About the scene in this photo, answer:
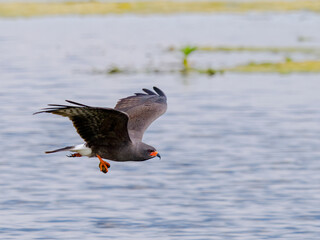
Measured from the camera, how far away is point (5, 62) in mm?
50344

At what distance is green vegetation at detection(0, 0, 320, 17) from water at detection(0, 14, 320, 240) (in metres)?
46.1

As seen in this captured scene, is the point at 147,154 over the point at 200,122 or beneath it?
over

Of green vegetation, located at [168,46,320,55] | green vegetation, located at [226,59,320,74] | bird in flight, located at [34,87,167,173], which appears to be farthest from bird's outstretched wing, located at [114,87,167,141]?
green vegetation, located at [168,46,320,55]

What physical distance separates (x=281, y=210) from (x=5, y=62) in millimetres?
34679

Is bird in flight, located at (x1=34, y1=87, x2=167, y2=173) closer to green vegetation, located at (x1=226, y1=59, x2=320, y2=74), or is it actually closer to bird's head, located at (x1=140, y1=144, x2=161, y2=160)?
bird's head, located at (x1=140, y1=144, x2=161, y2=160)

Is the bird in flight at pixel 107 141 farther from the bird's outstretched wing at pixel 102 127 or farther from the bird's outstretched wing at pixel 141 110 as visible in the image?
the bird's outstretched wing at pixel 141 110

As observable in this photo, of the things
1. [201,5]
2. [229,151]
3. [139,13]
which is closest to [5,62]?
[229,151]

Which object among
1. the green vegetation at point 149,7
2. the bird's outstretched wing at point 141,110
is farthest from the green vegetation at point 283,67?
the green vegetation at point 149,7

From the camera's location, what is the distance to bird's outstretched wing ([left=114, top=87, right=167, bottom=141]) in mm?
13452

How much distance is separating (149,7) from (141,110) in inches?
3493

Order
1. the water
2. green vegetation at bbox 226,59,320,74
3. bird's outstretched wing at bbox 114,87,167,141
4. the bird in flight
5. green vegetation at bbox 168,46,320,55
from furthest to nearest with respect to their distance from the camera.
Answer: green vegetation at bbox 168,46,320,55
green vegetation at bbox 226,59,320,74
the water
bird's outstretched wing at bbox 114,87,167,141
the bird in flight

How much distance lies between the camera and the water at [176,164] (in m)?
16.5

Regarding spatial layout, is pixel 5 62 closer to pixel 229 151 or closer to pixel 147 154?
pixel 229 151

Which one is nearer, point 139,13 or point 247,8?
point 139,13
